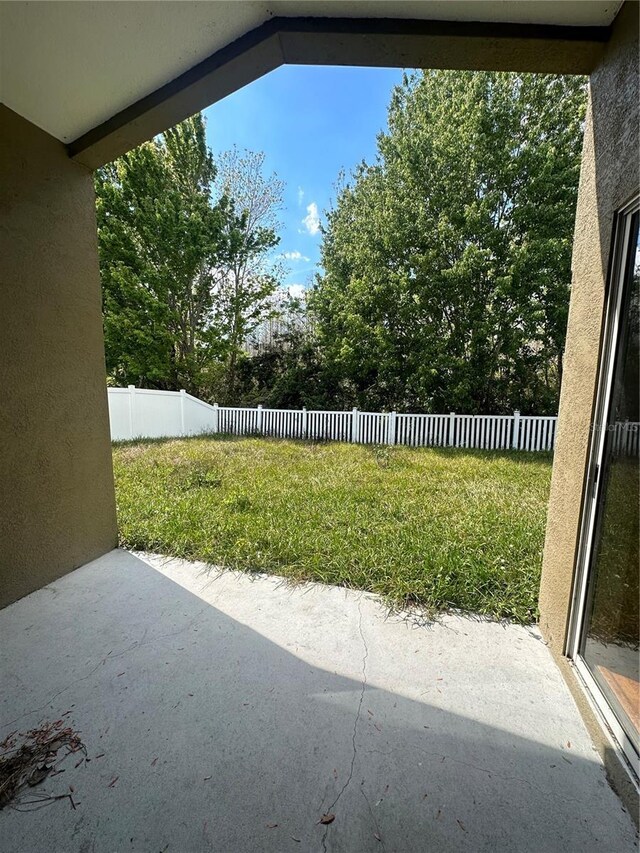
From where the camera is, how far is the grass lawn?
2.30m

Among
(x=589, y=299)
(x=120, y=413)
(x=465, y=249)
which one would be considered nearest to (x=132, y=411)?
(x=120, y=413)

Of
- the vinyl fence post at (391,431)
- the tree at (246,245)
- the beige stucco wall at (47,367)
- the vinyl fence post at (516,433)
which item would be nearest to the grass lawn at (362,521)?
the beige stucco wall at (47,367)

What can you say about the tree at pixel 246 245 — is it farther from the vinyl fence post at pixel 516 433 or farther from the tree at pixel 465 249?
the vinyl fence post at pixel 516 433

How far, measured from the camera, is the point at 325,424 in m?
8.26

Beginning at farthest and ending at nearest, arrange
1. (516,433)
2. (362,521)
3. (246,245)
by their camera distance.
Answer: (246,245) → (516,433) → (362,521)

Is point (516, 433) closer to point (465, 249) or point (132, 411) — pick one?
point (465, 249)

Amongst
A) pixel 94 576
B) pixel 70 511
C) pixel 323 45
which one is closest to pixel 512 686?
pixel 94 576

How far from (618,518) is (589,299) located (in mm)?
891

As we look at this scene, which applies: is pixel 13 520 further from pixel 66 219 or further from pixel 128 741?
pixel 66 219

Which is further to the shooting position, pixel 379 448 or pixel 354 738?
pixel 379 448

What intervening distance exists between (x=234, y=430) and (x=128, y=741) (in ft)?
26.4

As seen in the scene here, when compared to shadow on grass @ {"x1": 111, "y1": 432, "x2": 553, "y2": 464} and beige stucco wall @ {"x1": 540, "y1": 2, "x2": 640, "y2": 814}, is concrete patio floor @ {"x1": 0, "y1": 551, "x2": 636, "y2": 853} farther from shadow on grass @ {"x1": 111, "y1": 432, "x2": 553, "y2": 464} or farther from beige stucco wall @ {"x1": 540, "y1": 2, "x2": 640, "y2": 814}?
shadow on grass @ {"x1": 111, "y1": 432, "x2": 553, "y2": 464}

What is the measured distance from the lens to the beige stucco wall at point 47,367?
199cm

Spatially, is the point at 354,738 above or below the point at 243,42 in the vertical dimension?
below
